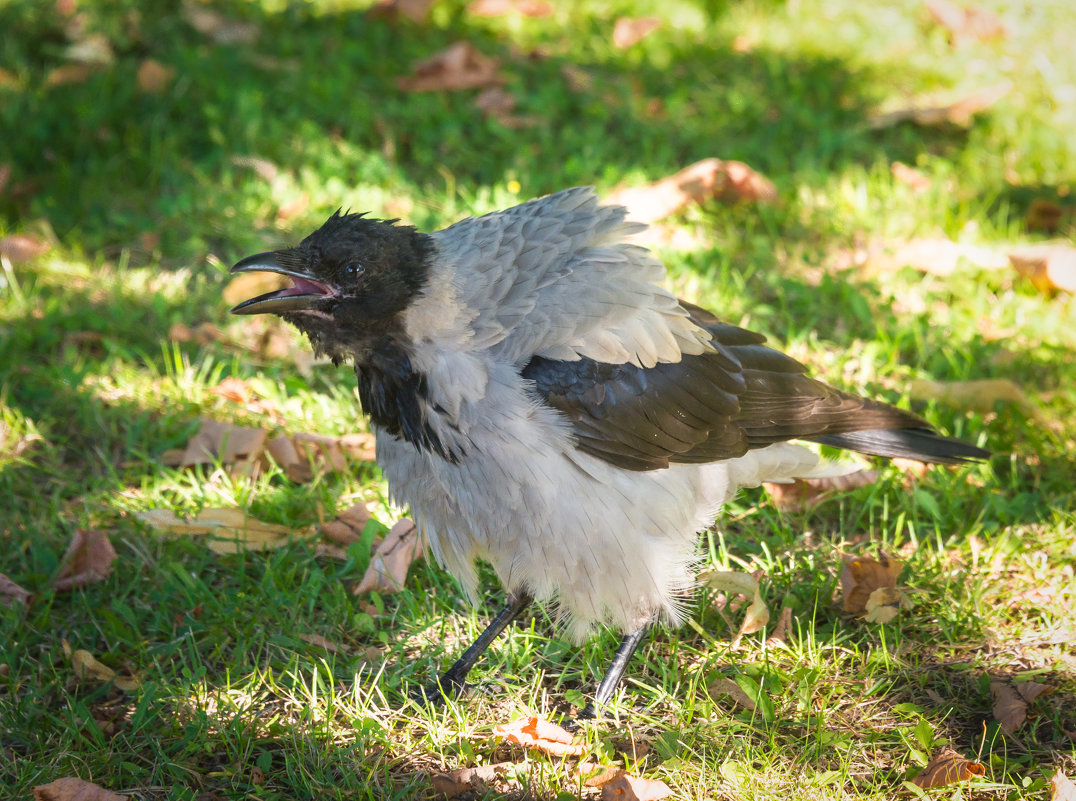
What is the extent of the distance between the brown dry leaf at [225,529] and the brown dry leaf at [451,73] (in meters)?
3.64

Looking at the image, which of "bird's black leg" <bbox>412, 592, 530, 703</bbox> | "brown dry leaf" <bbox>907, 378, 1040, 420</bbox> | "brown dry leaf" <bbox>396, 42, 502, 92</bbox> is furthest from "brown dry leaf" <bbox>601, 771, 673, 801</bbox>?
"brown dry leaf" <bbox>396, 42, 502, 92</bbox>

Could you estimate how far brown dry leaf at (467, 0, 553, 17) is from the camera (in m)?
7.40

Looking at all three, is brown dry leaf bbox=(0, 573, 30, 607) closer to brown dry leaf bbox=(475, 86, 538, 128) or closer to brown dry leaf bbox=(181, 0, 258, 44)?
brown dry leaf bbox=(475, 86, 538, 128)

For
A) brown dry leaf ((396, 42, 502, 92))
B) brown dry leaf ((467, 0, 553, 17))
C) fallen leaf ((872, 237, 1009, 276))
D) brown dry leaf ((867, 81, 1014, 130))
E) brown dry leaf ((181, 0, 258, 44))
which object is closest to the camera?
fallen leaf ((872, 237, 1009, 276))

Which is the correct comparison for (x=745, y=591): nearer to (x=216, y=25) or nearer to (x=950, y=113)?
(x=950, y=113)

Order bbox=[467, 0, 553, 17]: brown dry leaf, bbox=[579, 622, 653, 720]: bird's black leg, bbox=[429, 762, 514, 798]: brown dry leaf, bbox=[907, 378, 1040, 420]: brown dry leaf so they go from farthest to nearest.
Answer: bbox=[467, 0, 553, 17]: brown dry leaf, bbox=[907, 378, 1040, 420]: brown dry leaf, bbox=[579, 622, 653, 720]: bird's black leg, bbox=[429, 762, 514, 798]: brown dry leaf

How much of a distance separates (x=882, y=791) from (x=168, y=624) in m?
2.29

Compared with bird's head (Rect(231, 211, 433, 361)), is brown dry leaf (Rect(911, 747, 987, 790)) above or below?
below

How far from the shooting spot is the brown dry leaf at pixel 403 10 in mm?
7168

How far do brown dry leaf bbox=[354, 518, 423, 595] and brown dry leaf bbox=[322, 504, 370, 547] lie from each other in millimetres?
125

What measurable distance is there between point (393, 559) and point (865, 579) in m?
1.62

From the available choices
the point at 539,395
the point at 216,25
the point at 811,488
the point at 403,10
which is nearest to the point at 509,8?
the point at 403,10

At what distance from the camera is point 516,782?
113 inches

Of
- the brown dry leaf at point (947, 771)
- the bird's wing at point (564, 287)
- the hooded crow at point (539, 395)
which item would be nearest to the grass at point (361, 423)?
the brown dry leaf at point (947, 771)
